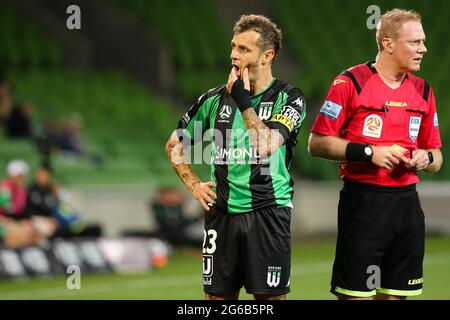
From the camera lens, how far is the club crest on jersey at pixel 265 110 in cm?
580

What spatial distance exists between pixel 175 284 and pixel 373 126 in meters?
6.93

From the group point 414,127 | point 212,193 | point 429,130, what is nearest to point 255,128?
point 212,193

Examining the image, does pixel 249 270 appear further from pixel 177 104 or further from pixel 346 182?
pixel 177 104

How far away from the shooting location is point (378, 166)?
19.5 feet

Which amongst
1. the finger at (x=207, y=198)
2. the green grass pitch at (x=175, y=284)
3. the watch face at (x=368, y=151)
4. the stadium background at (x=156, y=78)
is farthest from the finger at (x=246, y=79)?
the stadium background at (x=156, y=78)

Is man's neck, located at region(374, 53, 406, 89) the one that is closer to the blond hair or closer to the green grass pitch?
the blond hair

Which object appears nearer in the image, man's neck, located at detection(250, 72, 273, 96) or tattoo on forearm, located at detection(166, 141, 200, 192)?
man's neck, located at detection(250, 72, 273, 96)

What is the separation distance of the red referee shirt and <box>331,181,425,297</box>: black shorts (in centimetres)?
9

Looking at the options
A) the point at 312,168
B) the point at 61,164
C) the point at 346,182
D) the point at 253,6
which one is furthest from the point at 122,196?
the point at 346,182

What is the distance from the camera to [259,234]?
5.78 meters

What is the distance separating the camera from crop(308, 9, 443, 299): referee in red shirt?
597 cm

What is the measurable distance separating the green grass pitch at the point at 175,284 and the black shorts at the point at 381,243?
4.64 metres

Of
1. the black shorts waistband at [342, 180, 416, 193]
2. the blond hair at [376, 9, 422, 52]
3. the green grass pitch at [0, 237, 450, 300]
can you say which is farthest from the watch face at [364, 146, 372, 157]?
the green grass pitch at [0, 237, 450, 300]

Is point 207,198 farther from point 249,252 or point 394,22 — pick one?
point 394,22
